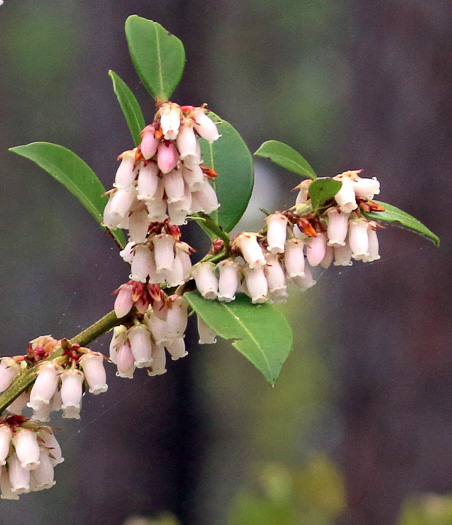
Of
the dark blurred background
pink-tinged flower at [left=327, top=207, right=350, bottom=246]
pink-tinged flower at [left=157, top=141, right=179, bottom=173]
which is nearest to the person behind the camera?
pink-tinged flower at [left=157, top=141, right=179, bottom=173]

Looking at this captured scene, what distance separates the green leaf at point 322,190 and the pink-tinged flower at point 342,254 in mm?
54

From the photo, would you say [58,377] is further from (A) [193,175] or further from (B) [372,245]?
(B) [372,245]

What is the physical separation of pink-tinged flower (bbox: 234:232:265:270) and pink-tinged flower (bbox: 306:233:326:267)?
57 mm

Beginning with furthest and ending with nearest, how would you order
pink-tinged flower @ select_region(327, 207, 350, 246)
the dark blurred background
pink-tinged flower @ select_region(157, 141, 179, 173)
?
the dark blurred background → pink-tinged flower @ select_region(327, 207, 350, 246) → pink-tinged flower @ select_region(157, 141, 179, 173)

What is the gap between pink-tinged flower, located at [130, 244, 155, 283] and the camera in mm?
801

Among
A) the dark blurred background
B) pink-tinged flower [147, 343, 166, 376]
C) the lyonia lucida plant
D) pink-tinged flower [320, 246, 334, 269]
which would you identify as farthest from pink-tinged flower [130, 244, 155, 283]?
the dark blurred background

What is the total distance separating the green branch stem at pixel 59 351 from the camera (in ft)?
2.81

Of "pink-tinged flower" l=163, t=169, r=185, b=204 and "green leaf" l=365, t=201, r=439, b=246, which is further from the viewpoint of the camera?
"green leaf" l=365, t=201, r=439, b=246

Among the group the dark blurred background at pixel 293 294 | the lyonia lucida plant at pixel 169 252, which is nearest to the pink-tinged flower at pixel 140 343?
the lyonia lucida plant at pixel 169 252

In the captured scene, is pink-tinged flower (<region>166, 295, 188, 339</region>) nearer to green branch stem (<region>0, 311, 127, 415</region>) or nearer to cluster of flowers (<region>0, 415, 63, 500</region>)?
green branch stem (<region>0, 311, 127, 415</region>)

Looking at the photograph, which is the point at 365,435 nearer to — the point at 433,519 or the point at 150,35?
the point at 433,519

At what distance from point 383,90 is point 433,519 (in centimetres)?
265

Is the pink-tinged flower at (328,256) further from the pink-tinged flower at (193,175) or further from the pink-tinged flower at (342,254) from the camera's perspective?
the pink-tinged flower at (193,175)

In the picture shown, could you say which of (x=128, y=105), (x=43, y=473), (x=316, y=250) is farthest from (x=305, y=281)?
(x=43, y=473)
